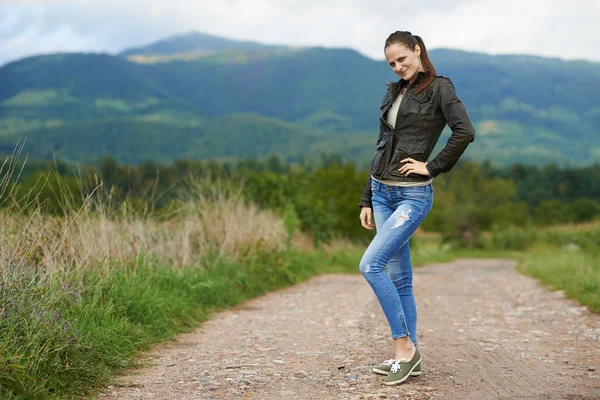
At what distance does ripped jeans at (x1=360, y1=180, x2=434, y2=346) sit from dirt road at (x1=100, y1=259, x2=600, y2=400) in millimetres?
511

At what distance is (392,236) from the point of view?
4.23m

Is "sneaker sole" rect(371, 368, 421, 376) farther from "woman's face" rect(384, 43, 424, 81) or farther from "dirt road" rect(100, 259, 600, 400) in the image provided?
"woman's face" rect(384, 43, 424, 81)

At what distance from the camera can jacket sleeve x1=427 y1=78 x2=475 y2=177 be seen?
4.05 meters

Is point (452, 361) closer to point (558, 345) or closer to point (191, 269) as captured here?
point (558, 345)

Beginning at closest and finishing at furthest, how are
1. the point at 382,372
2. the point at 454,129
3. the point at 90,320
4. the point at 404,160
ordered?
1. the point at 454,129
2. the point at 404,160
3. the point at 382,372
4. the point at 90,320

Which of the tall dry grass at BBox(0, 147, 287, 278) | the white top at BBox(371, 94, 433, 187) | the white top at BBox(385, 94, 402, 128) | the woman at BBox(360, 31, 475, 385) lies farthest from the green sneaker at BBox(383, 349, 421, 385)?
the tall dry grass at BBox(0, 147, 287, 278)

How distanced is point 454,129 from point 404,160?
1.19 feet

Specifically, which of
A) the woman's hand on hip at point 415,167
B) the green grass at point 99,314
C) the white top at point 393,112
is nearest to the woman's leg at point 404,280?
the woman's hand on hip at point 415,167

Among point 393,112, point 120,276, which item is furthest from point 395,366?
point 120,276

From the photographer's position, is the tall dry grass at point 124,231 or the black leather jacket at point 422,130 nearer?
the black leather jacket at point 422,130

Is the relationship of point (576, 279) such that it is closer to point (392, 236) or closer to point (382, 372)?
point (382, 372)

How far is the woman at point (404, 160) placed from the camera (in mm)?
4164

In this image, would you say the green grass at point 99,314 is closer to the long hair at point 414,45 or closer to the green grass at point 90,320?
the green grass at point 90,320

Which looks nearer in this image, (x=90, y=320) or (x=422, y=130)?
(x=422, y=130)
